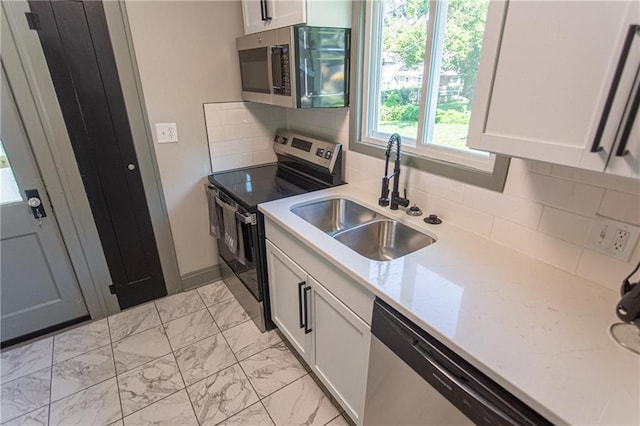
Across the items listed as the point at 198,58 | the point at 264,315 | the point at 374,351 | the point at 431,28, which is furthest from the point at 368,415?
the point at 198,58

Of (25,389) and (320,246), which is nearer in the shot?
(320,246)

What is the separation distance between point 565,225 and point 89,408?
92.1 inches

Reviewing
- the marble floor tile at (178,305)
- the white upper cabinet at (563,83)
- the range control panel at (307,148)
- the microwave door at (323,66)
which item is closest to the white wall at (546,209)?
the white upper cabinet at (563,83)

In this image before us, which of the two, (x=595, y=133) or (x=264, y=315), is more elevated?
(x=595, y=133)

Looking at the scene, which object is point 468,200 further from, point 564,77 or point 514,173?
point 564,77

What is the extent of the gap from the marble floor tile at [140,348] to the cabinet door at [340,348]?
41.2 inches

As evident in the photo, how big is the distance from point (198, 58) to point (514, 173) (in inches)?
76.9

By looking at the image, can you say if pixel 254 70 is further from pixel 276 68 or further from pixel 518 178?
pixel 518 178

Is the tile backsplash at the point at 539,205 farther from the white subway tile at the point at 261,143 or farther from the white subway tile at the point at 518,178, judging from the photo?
the white subway tile at the point at 261,143

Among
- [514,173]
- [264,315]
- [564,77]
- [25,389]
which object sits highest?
[564,77]

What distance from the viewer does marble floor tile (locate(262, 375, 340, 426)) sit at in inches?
64.3

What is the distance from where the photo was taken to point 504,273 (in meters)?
1.19

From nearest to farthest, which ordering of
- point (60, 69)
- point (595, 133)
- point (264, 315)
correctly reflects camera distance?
point (595, 133) < point (60, 69) < point (264, 315)

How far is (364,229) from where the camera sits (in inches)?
66.6
